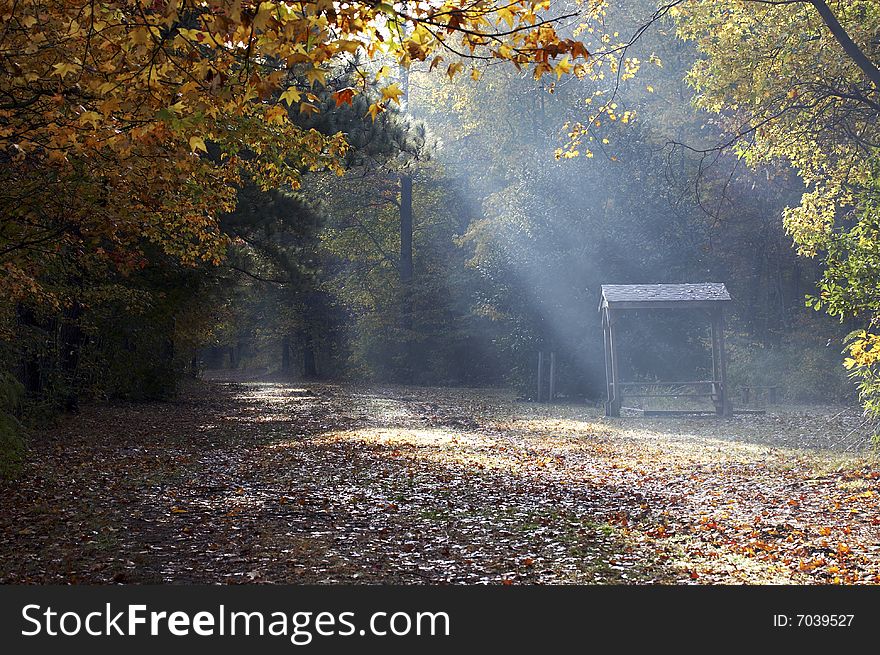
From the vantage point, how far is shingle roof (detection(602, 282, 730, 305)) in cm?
2019

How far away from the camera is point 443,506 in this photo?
941 centimetres

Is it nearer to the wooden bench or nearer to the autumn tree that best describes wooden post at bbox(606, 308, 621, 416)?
the wooden bench

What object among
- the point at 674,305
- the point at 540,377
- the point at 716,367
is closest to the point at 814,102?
the point at 674,305

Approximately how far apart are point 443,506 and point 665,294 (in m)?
12.3

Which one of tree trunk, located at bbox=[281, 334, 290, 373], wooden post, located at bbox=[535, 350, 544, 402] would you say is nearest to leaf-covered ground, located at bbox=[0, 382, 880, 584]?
wooden post, located at bbox=[535, 350, 544, 402]

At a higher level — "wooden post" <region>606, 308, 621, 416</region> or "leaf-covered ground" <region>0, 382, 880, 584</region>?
"wooden post" <region>606, 308, 621, 416</region>

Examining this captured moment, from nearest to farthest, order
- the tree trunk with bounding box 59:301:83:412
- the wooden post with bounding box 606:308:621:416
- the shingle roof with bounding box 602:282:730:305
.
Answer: the tree trunk with bounding box 59:301:83:412 < the shingle roof with bounding box 602:282:730:305 < the wooden post with bounding box 606:308:621:416

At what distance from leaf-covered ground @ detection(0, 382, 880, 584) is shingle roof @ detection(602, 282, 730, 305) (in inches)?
132

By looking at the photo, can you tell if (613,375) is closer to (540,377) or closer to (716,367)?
(716,367)

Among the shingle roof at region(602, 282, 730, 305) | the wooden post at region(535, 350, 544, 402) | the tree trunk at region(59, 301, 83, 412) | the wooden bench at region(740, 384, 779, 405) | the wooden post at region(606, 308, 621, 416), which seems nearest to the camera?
the tree trunk at region(59, 301, 83, 412)

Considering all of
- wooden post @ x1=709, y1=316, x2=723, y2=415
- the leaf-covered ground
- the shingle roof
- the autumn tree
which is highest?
the autumn tree

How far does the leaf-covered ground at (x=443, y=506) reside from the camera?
674cm

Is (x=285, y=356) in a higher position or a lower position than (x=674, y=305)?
lower

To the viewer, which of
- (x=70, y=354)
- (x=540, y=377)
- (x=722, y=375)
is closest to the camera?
(x=70, y=354)
